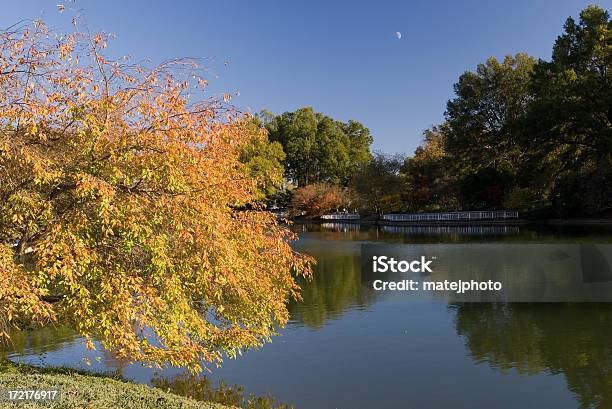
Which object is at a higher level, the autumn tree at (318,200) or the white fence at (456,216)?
the autumn tree at (318,200)

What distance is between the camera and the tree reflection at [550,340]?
9352 mm

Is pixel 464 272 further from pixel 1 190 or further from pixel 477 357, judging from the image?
pixel 1 190

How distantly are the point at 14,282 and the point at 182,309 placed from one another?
1.80 m

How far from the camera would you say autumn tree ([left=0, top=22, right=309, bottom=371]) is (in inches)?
231

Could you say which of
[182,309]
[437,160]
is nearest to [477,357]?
[182,309]

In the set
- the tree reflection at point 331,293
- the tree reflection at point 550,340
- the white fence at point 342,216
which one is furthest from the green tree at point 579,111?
the white fence at point 342,216

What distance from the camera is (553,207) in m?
45.8

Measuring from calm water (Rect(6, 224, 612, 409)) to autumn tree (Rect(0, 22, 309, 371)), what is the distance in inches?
123

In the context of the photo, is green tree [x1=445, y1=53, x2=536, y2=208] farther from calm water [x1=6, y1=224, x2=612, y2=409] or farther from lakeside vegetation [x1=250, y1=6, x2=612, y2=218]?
calm water [x1=6, y1=224, x2=612, y2=409]

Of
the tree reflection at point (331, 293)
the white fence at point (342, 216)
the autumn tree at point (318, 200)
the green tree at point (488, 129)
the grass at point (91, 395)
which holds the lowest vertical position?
the tree reflection at point (331, 293)

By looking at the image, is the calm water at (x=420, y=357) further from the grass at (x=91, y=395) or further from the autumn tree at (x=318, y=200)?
the autumn tree at (x=318, y=200)

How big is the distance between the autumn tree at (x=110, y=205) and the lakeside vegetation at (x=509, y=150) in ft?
118

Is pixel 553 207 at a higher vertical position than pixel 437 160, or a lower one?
lower
